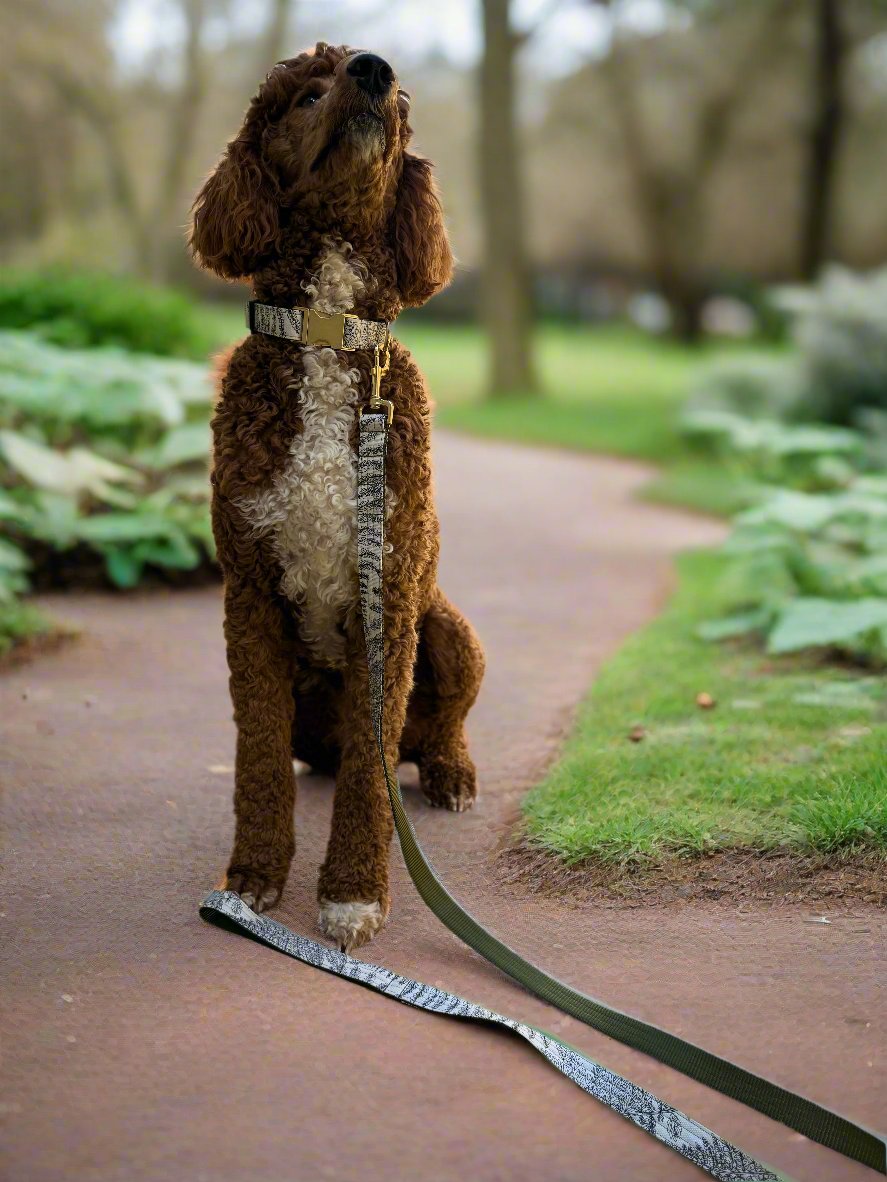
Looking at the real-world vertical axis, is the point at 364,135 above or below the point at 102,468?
above

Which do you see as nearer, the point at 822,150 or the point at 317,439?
the point at 317,439

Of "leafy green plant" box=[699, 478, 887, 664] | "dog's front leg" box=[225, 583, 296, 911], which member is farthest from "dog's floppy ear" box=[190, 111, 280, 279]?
"leafy green plant" box=[699, 478, 887, 664]

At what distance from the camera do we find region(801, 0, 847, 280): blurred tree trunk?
2031 cm

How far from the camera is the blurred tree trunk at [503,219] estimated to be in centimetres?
1579

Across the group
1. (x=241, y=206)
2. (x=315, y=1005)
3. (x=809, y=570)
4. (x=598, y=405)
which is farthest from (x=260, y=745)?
(x=598, y=405)

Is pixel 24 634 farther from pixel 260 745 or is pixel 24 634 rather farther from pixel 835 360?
pixel 835 360

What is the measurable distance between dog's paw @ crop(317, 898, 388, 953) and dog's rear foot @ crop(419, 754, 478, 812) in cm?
82

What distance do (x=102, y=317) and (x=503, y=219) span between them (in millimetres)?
8746

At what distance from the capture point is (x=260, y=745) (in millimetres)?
3164

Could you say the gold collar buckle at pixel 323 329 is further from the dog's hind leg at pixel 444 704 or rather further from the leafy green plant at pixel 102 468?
the leafy green plant at pixel 102 468

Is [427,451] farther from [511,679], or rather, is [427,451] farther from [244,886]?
[511,679]

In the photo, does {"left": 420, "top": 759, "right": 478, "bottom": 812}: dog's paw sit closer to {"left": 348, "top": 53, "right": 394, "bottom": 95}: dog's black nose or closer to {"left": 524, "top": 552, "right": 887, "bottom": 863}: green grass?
{"left": 524, "top": 552, "right": 887, "bottom": 863}: green grass

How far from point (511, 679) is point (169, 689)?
54.3 inches

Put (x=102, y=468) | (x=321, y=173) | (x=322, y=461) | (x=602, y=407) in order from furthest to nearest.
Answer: (x=602, y=407) < (x=102, y=468) < (x=322, y=461) < (x=321, y=173)
